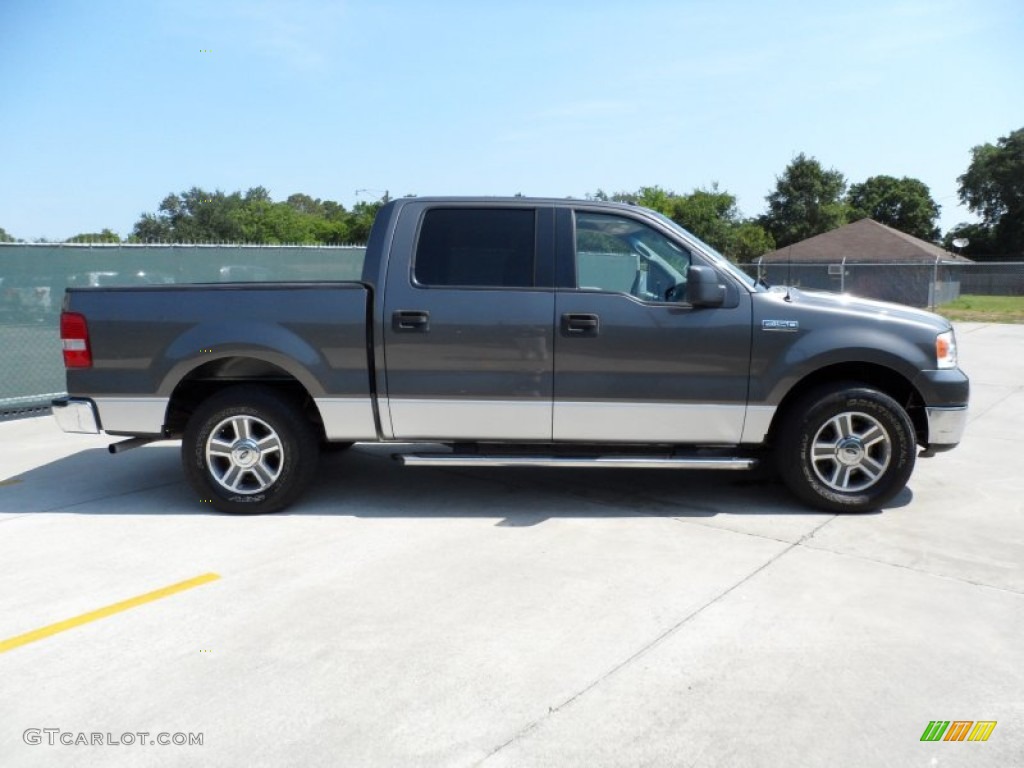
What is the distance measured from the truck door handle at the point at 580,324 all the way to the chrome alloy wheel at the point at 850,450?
1631mm

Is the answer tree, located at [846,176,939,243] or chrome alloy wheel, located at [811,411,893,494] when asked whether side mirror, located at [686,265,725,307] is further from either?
tree, located at [846,176,939,243]

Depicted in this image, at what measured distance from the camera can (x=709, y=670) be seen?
3.28 m

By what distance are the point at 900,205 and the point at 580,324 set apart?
75096mm

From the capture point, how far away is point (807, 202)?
60250 millimetres

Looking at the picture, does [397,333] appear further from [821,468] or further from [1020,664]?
[1020,664]

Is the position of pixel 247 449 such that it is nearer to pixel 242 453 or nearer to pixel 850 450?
pixel 242 453

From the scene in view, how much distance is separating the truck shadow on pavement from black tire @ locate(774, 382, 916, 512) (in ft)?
0.81

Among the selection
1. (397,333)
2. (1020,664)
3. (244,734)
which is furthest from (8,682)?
(1020,664)

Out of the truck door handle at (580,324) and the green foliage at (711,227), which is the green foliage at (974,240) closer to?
the green foliage at (711,227)

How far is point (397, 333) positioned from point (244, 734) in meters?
2.82

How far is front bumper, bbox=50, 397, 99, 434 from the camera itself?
5320 millimetres

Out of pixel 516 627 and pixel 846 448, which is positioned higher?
pixel 846 448

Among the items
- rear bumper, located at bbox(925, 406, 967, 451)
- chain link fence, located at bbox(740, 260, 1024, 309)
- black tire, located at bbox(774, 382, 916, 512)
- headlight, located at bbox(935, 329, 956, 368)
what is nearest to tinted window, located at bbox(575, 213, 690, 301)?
black tire, located at bbox(774, 382, 916, 512)

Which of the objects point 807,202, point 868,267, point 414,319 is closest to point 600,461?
point 414,319
